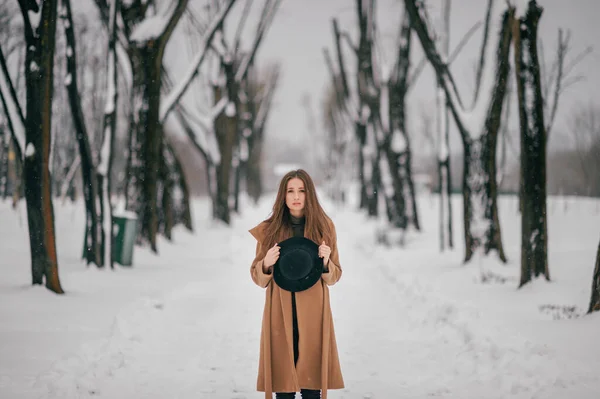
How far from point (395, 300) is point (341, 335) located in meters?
2.00

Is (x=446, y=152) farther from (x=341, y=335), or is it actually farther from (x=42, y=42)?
(x=42, y=42)

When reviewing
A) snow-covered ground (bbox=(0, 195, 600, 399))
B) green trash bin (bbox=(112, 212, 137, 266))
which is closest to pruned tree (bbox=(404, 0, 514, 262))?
snow-covered ground (bbox=(0, 195, 600, 399))

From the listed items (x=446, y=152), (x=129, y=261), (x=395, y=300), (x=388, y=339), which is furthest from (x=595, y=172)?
(x=129, y=261)

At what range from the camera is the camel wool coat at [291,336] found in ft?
10.5

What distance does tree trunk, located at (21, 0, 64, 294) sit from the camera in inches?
244

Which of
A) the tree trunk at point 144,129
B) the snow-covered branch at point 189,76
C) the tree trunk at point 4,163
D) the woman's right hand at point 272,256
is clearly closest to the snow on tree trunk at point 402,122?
the snow-covered branch at point 189,76

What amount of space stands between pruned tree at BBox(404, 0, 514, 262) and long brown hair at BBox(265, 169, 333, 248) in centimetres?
623

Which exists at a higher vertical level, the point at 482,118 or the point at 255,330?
the point at 482,118

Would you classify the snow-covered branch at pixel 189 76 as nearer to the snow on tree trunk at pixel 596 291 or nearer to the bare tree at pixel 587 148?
the bare tree at pixel 587 148

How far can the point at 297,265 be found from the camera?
3.08 meters

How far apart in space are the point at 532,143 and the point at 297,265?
501cm

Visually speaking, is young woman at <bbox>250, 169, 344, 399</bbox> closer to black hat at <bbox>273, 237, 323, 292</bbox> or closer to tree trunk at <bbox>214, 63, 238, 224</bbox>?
black hat at <bbox>273, 237, 323, 292</bbox>

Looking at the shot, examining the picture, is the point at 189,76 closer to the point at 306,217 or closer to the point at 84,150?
the point at 84,150

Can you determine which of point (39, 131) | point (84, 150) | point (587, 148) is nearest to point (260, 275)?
point (39, 131)
